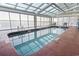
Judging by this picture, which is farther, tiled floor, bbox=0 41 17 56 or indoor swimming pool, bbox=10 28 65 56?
indoor swimming pool, bbox=10 28 65 56

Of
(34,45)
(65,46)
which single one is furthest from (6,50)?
(65,46)

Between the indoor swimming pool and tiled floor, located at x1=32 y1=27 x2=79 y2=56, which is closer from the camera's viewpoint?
tiled floor, located at x1=32 y1=27 x2=79 y2=56

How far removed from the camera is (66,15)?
1.54 meters

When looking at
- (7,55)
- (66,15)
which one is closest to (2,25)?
(7,55)

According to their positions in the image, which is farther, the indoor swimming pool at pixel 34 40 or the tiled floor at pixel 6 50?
the indoor swimming pool at pixel 34 40

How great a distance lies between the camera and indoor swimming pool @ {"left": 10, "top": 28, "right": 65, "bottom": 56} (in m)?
1.58

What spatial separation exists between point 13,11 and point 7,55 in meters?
0.68

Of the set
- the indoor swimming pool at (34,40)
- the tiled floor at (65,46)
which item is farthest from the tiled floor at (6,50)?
the tiled floor at (65,46)

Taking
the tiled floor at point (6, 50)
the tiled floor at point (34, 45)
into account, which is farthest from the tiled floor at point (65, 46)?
the tiled floor at point (6, 50)

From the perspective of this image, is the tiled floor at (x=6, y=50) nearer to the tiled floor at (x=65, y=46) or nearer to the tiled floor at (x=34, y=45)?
the tiled floor at (x=34, y=45)

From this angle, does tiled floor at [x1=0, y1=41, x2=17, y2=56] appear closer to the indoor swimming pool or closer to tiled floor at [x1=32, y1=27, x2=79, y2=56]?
the indoor swimming pool

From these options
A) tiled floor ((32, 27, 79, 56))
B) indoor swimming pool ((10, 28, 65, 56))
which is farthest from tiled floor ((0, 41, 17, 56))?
tiled floor ((32, 27, 79, 56))

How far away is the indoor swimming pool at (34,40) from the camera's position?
62.0 inches

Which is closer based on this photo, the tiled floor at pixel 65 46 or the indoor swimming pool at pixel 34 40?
the tiled floor at pixel 65 46
